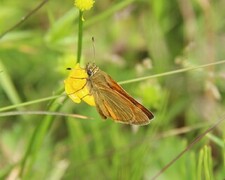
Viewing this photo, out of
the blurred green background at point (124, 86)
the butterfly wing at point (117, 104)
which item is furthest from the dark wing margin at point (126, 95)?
the blurred green background at point (124, 86)

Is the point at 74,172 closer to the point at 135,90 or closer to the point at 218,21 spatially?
the point at 135,90

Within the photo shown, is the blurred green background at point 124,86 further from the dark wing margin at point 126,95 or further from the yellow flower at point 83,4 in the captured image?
the yellow flower at point 83,4

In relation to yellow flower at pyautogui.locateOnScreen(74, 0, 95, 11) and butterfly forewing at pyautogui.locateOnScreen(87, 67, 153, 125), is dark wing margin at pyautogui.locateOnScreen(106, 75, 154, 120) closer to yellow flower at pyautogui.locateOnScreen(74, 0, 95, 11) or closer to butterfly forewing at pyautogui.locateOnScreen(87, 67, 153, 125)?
butterfly forewing at pyautogui.locateOnScreen(87, 67, 153, 125)

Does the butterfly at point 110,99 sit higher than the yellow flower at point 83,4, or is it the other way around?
the yellow flower at point 83,4

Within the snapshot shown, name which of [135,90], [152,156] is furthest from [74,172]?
[135,90]

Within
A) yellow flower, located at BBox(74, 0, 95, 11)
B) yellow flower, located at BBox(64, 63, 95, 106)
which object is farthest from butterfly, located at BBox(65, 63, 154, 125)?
yellow flower, located at BBox(74, 0, 95, 11)

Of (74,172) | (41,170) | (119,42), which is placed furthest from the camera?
(119,42)
